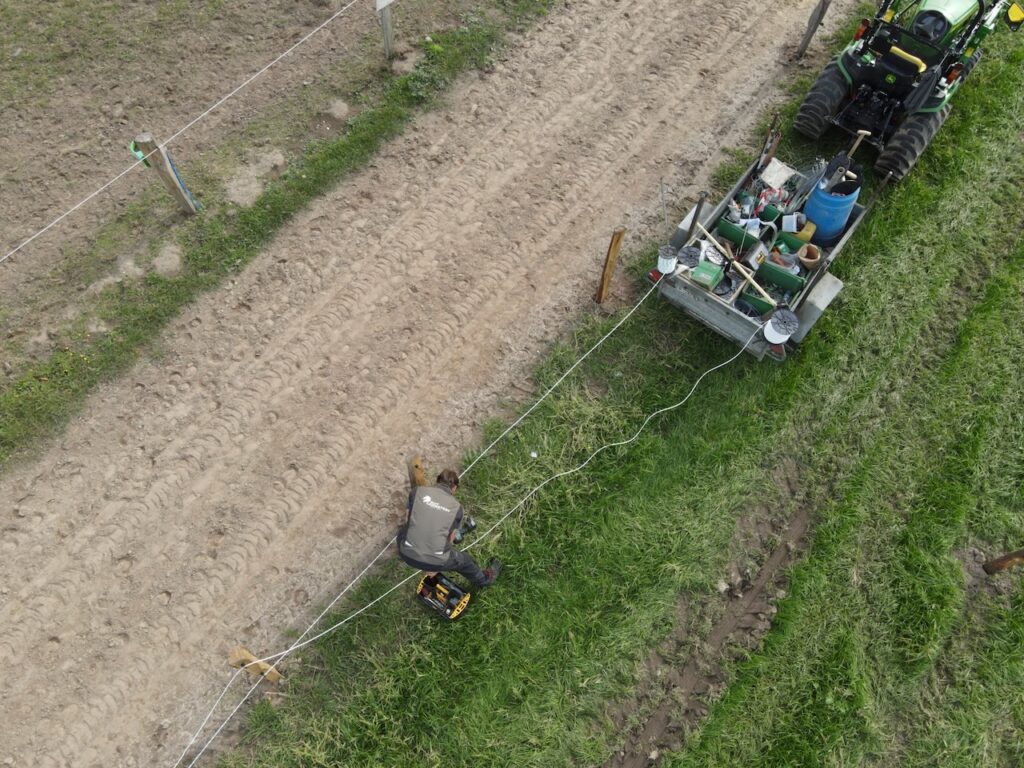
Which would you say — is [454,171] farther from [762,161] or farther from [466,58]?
[762,161]

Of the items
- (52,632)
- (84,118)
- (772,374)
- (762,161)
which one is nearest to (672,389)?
(772,374)

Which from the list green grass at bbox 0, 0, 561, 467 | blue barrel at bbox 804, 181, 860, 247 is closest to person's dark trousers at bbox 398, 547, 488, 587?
green grass at bbox 0, 0, 561, 467

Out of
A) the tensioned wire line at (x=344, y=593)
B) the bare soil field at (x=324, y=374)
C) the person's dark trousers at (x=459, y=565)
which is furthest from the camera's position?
the bare soil field at (x=324, y=374)

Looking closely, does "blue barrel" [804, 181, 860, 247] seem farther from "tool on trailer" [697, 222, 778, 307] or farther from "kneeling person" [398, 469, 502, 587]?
"kneeling person" [398, 469, 502, 587]

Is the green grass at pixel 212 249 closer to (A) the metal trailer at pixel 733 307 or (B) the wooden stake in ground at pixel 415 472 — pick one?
(B) the wooden stake in ground at pixel 415 472

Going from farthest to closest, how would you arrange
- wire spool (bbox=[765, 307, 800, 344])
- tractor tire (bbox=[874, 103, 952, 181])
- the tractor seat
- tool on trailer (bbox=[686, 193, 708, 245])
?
tractor tire (bbox=[874, 103, 952, 181])
the tractor seat
tool on trailer (bbox=[686, 193, 708, 245])
wire spool (bbox=[765, 307, 800, 344])

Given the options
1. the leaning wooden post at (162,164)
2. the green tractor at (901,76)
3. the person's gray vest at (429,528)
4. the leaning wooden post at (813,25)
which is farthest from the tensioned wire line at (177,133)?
the green tractor at (901,76)

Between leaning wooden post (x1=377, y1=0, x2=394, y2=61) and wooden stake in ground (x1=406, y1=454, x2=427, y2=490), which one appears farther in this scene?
leaning wooden post (x1=377, y1=0, x2=394, y2=61)
